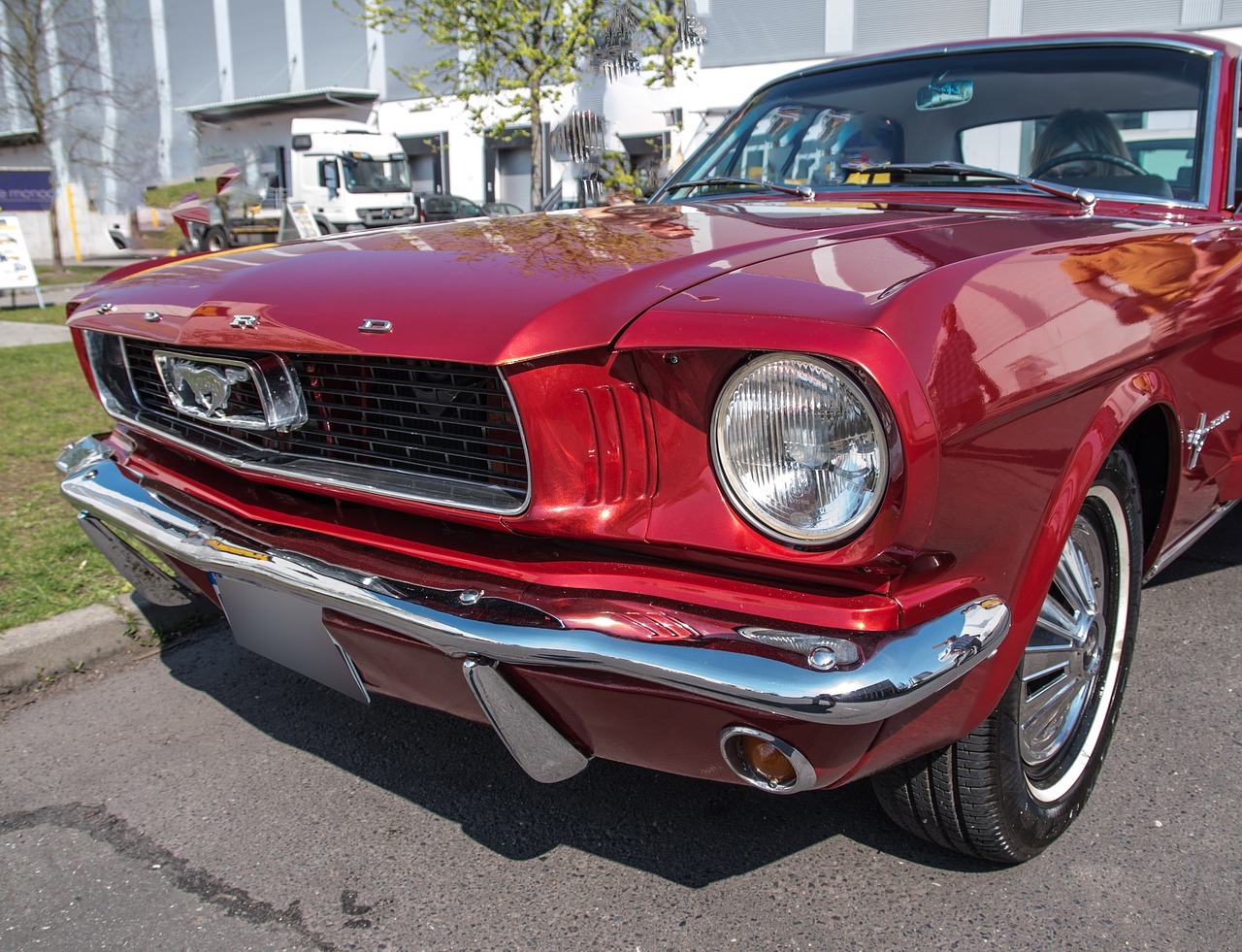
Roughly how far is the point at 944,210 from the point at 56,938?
2.28 meters

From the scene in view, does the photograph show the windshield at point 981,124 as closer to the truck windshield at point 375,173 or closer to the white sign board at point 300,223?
the white sign board at point 300,223

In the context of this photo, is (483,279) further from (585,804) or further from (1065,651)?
(1065,651)

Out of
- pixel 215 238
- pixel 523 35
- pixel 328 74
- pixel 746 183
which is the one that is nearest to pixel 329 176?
pixel 215 238

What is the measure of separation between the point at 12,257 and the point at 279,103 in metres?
18.4

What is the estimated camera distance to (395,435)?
188cm

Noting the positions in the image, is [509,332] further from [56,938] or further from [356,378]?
[56,938]

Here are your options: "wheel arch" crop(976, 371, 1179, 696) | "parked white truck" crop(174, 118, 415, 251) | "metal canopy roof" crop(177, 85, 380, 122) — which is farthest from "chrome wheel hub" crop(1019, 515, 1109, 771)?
"metal canopy roof" crop(177, 85, 380, 122)

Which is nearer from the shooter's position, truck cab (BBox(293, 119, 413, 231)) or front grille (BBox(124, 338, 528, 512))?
front grille (BBox(124, 338, 528, 512))

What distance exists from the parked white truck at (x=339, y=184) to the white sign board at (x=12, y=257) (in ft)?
30.9

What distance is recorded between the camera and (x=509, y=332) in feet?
5.16

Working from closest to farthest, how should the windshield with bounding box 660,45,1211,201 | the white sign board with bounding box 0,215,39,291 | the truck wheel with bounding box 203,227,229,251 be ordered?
the windshield with bounding box 660,45,1211,201, the white sign board with bounding box 0,215,39,291, the truck wheel with bounding box 203,227,229,251

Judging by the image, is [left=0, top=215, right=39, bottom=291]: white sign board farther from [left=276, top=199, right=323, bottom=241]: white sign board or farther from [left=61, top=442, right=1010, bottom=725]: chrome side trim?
[left=61, top=442, right=1010, bottom=725]: chrome side trim

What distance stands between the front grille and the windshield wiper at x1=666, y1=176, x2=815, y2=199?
1308 mm

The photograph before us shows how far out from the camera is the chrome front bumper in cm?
138
